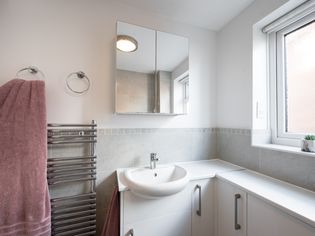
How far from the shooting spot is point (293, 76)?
1.30 metres

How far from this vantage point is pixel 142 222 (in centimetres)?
105

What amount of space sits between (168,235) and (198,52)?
5.53 ft

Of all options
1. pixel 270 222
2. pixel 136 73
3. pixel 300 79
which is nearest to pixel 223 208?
pixel 270 222

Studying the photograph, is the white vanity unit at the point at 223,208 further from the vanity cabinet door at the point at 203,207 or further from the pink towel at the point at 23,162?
the pink towel at the point at 23,162

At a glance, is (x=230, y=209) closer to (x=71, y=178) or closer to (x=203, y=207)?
(x=203, y=207)

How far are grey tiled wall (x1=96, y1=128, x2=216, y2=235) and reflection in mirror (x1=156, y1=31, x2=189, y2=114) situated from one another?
27 centimetres

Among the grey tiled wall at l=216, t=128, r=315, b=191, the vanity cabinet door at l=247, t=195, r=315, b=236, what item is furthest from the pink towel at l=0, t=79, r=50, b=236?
the grey tiled wall at l=216, t=128, r=315, b=191

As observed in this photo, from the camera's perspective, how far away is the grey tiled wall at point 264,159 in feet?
3.41

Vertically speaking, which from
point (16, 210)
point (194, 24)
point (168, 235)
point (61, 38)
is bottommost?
point (168, 235)

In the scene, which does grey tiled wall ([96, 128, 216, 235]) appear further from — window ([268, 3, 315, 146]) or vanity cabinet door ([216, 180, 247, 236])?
window ([268, 3, 315, 146])

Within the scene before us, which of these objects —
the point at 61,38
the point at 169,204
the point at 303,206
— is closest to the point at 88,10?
the point at 61,38

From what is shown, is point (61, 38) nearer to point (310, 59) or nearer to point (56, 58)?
point (56, 58)

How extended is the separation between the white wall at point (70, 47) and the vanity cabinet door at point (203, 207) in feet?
2.03

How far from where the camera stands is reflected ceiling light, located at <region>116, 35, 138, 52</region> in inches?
52.3
